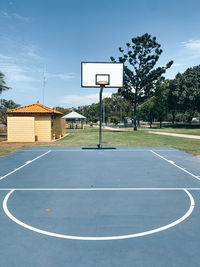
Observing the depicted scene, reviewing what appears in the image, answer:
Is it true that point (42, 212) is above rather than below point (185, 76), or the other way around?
below

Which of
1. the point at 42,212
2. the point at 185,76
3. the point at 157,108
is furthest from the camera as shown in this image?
the point at 157,108

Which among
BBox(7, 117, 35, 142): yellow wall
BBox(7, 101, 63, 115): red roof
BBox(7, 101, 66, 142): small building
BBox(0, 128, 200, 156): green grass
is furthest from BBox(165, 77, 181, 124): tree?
BBox(7, 117, 35, 142): yellow wall

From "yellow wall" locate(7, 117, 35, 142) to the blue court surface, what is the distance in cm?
1275

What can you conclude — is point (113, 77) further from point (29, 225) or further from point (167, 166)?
point (29, 225)

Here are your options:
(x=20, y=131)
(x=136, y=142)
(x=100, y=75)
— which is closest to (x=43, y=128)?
(x=20, y=131)

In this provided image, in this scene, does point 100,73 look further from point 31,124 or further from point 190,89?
point 190,89

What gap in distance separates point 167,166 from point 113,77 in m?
10.2

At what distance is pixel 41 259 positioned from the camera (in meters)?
3.89

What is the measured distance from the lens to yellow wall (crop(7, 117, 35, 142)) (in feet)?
74.2

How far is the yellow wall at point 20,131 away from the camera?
74.2ft

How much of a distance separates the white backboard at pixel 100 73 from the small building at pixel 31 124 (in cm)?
687

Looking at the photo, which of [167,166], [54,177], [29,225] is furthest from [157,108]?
[29,225]

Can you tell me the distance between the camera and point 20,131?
2281cm

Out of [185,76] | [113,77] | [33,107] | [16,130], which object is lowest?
[16,130]
